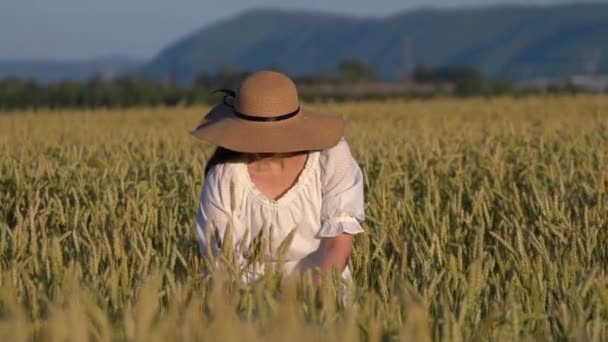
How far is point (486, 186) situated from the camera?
5.60 meters

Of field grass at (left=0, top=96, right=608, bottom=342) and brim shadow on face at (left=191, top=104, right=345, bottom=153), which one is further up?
brim shadow on face at (left=191, top=104, right=345, bottom=153)

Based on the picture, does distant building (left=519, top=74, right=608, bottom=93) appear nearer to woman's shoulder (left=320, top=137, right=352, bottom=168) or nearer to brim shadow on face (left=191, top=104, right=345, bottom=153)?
woman's shoulder (left=320, top=137, right=352, bottom=168)

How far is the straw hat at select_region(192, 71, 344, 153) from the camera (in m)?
3.43

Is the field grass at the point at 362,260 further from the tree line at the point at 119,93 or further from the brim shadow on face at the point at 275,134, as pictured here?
the tree line at the point at 119,93

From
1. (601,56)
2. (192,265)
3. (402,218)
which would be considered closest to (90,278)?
(192,265)

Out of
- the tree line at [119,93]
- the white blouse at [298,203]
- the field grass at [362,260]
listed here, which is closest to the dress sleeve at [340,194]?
the white blouse at [298,203]

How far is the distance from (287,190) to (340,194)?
0.58ft

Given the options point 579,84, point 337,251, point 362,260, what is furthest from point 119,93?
point 337,251

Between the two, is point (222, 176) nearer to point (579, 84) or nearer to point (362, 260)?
point (362, 260)

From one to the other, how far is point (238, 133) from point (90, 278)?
0.58 meters

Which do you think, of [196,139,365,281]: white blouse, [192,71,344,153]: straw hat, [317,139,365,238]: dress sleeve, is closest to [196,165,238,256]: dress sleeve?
[196,139,365,281]: white blouse

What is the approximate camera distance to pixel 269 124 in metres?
3.48

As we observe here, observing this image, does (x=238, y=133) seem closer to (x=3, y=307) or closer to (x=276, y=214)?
(x=276, y=214)

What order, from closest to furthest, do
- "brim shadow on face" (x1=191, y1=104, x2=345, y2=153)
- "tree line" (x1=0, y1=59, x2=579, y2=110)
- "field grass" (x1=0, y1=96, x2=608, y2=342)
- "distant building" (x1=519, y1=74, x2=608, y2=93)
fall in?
"field grass" (x1=0, y1=96, x2=608, y2=342) < "brim shadow on face" (x1=191, y1=104, x2=345, y2=153) < "tree line" (x1=0, y1=59, x2=579, y2=110) < "distant building" (x1=519, y1=74, x2=608, y2=93)
